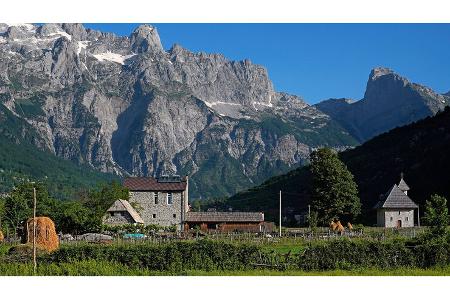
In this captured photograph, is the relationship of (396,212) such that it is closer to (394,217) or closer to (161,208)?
(394,217)

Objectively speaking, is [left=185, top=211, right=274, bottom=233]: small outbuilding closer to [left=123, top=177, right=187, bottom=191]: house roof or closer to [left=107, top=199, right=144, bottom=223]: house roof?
[left=123, top=177, right=187, bottom=191]: house roof

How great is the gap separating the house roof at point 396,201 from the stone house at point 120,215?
29185mm

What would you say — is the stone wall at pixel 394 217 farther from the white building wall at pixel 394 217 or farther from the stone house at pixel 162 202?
the stone house at pixel 162 202

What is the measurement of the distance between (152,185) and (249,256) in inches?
1751

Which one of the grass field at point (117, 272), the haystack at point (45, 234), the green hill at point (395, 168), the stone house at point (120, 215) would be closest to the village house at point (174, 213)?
the stone house at point (120, 215)

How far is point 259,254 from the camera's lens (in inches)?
1340

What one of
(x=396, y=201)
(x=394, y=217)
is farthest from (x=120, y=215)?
(x=396, y=201)

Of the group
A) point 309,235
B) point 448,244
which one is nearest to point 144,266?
point 448,244

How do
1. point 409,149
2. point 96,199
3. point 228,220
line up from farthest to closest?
1. point 409,149
2. point 96,199
3. point 228,220

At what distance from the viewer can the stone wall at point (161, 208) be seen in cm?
7588

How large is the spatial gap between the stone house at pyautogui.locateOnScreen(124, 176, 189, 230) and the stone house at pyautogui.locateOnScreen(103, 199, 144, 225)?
5717mm

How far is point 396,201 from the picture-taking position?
78875 mm

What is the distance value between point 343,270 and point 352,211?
4379cm

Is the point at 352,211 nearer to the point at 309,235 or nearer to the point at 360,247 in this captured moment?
the point at 309,235
